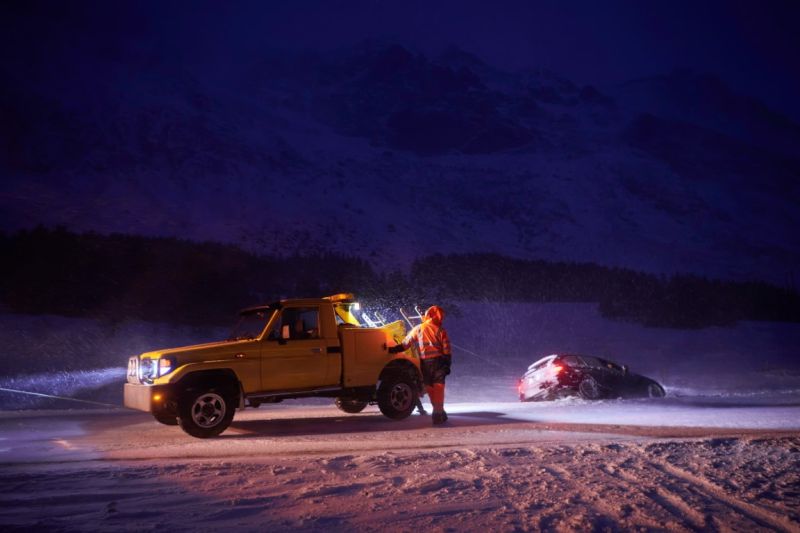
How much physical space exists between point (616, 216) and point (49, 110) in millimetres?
44373

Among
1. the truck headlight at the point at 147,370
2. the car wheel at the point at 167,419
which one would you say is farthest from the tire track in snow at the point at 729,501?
the car wheel at the point at 167,419

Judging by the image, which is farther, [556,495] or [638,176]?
[638,176]

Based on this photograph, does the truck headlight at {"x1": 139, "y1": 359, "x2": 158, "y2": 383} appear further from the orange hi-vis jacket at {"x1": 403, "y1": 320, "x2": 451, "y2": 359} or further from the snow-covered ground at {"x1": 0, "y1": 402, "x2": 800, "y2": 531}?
the orange hi-vis jacket at {"x1": 403, "y1": 320, "x2": 451, "y2": 359}

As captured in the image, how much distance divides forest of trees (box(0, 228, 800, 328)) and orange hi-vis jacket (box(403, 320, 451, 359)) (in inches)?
667

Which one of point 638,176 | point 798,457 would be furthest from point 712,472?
point 638,176

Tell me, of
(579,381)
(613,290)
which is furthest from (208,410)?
(613,290)

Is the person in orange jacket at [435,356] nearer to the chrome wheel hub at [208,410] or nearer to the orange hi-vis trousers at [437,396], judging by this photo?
the orange hi-vis trousers at [437,396]

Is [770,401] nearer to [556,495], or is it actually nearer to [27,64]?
[556,495]

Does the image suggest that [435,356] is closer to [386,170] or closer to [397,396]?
[397,396]

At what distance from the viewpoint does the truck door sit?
36.1 feet

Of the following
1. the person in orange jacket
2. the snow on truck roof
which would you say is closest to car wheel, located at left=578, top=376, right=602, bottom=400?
the person in orange jacket

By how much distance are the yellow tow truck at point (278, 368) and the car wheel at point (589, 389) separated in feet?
17.0

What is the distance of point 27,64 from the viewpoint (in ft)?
196

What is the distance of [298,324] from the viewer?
37.2ft
